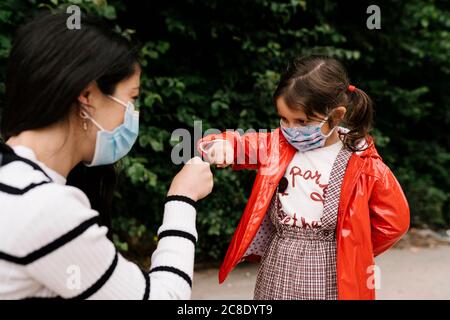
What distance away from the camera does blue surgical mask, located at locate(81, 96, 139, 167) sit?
1.58m

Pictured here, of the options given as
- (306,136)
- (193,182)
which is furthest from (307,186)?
(193,182)

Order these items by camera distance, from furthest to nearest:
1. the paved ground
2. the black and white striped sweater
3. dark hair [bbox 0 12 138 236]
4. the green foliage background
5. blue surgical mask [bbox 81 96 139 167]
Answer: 1. the paved ground
2. the green foliage background
3. blue surgical mask [bbox 81 96 139 167]
4. dark hair [bbox 0 12 138 236]
5. the black and white striped sweater

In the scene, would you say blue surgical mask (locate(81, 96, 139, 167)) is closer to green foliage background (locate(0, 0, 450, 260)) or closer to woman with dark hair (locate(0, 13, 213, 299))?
woman with dark hair (locate(0, 13, 213, 299))

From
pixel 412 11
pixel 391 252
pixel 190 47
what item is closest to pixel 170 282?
pixel 190 47

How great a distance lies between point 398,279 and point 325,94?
10.7ft

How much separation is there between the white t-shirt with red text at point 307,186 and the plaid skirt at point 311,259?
0.11ft

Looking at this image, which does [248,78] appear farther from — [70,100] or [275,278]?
[70,100]

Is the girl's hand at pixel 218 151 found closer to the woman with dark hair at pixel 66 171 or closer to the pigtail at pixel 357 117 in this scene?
the pigtail at pixel 357 117

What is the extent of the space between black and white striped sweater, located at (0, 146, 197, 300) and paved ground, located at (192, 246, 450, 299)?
10.6ft

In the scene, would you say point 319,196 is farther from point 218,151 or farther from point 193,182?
→ point 193,182

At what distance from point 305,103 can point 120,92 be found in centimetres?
104

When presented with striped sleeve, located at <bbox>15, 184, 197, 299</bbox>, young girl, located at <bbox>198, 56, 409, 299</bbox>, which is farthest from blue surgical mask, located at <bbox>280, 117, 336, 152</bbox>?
Answer: striped sleeve, located at <bbox>15, 184, 197, 299</bbox>

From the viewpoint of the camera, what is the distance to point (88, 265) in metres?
1.26

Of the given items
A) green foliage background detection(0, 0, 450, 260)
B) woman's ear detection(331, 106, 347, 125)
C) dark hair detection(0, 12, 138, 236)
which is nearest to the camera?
dark hair detection(0, 12, 138, 236)
